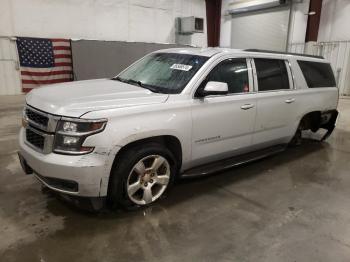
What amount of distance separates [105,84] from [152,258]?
6.52 feet

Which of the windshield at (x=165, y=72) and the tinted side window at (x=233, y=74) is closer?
the windshield at (x=165, y=72)

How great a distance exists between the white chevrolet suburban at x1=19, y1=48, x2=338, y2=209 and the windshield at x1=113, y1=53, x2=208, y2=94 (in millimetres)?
13

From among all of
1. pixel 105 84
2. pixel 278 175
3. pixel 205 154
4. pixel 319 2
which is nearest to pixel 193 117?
pixel 205 154

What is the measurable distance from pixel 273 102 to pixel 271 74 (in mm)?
397

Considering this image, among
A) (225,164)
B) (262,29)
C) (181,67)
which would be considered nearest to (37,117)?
(181,67)

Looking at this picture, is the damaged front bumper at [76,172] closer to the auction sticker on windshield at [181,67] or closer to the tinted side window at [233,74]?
the auction sticker on windshield at [181,67]

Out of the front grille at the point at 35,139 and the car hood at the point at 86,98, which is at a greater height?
the car hood at the point at 86,98

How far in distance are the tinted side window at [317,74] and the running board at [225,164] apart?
A: 124 centimetres

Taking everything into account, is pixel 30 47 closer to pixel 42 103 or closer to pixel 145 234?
pixel 42 103

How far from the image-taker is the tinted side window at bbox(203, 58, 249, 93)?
3421 mm

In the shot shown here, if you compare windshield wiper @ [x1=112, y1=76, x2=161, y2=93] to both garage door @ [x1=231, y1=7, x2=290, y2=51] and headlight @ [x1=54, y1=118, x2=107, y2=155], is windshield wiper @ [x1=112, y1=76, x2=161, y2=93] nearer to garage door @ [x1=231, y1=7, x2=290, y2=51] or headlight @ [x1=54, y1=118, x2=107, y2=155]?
headlight @ [x1=54, y1=118, x2=107, y2=155]

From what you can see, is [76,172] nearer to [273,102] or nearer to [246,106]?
[246,106]

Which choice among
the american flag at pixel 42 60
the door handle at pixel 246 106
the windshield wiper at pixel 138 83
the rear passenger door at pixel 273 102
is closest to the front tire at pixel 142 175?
the windshield wiper at pixel 138 83

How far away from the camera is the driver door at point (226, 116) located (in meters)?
3.22
